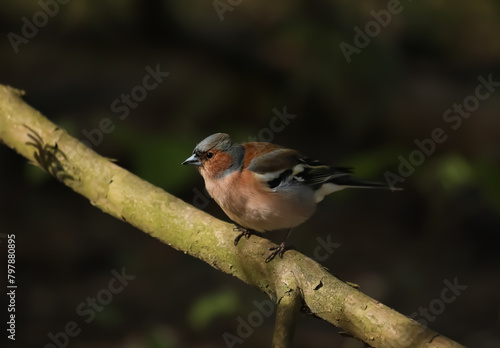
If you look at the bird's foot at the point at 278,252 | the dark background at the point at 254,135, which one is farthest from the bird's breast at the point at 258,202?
the dark background at the point at 254,135

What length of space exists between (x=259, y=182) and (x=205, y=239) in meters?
0.61

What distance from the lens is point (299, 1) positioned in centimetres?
952

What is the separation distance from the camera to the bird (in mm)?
3750

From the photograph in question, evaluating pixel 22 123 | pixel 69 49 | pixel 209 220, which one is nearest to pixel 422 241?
pixel 209 220

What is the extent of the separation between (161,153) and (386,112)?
128 inches

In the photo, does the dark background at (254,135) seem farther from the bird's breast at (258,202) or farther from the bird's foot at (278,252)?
the bird's foot at (278,252)

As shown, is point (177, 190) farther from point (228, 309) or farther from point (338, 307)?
point (338, 307)

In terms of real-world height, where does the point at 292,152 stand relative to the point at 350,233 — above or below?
above

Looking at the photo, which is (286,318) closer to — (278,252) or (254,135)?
(278,252)

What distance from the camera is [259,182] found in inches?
153

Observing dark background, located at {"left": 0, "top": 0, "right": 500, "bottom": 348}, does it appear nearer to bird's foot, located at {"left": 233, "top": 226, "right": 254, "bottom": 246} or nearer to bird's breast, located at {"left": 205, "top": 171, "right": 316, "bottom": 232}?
bird's breast, located at {"left": 205, "top": 171, "right": 316, "bottom": 232}

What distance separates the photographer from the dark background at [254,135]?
6383mm

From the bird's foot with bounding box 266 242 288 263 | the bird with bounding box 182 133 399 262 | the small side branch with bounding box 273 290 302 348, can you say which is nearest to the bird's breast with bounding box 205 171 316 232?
the bird with bounding box 182 133 399 262

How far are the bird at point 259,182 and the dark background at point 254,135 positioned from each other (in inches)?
92.0
